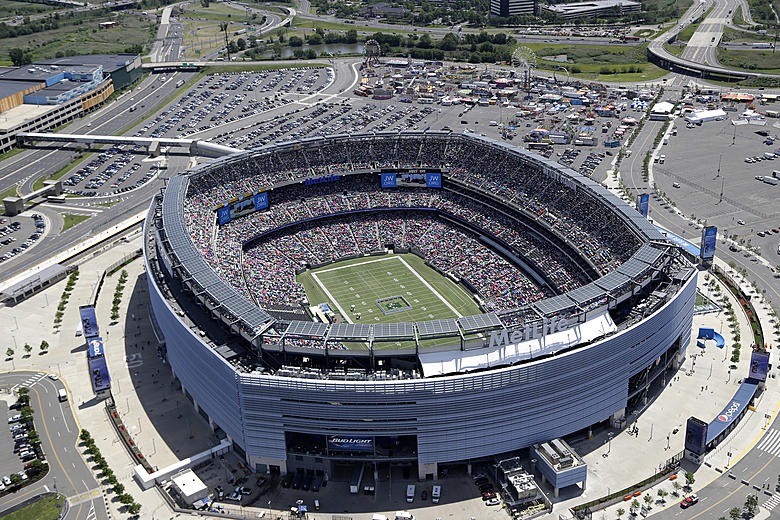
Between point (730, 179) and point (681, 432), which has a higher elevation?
point (730, 179)

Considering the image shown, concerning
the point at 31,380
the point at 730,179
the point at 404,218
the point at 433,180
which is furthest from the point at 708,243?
the point at 31,380

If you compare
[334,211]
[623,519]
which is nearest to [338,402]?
[623,519]

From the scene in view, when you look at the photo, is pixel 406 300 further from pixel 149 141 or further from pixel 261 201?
pixel 149 141

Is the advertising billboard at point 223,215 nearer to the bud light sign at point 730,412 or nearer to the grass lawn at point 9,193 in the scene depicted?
the grass lawn at point 9,193

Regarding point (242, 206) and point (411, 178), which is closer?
point (242, 206)

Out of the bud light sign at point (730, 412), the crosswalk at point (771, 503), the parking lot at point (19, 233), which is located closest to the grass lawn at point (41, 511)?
the crosswalk at point (771, 503)

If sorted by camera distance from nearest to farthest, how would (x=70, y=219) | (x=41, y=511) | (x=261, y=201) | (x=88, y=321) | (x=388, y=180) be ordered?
1. (x=41, y=511)
2. (x=88, y=321)
3. (x=261, y=201)
4. (x=388, y=180)
5. (x=70, y=219)

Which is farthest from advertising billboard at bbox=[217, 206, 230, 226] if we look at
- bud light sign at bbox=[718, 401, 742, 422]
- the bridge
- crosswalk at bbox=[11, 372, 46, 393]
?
bud light sign at bbox=[718, 401, 742, 422]

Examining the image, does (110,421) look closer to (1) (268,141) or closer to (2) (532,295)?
(2) (532,295)

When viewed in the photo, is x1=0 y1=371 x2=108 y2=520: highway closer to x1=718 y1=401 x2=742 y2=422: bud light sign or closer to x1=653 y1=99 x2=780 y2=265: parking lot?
x1=718 y1=401 x2=742 y2=422: bud light sign
